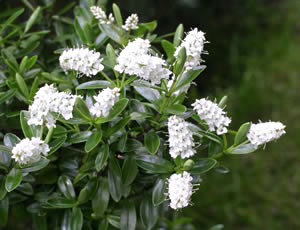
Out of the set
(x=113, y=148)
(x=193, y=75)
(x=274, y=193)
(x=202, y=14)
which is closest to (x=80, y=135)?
(x=113, y=148)

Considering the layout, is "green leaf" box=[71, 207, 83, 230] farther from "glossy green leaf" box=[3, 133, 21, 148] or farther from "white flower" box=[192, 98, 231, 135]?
"white flower" box=[192, 98, 231, 135]

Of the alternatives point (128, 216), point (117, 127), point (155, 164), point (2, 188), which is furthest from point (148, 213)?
point (2, 188)

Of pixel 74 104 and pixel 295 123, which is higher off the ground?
pixel 295 123

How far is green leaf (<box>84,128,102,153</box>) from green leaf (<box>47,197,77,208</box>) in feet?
0.66

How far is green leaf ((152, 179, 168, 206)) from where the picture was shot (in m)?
0.93

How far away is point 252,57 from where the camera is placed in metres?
3.24

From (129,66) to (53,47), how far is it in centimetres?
57

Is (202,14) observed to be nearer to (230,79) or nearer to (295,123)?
(230,79)

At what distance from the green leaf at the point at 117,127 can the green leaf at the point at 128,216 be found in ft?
0.81

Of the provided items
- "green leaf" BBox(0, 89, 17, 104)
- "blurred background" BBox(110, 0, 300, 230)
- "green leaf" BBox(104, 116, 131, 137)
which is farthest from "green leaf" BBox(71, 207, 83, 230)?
"blurred background" BBox(110, 0, 300, 230)

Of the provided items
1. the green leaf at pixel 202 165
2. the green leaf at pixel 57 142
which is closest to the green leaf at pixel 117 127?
the green leaf at pixel 57 142

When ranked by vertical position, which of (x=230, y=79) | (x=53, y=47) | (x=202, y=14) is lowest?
(x=53, y=47)

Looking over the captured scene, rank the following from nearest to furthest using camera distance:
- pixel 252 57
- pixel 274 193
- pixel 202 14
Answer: pixel 274 193 < pixel 202 14 < pixel 252 57

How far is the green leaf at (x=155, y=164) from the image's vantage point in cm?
95
